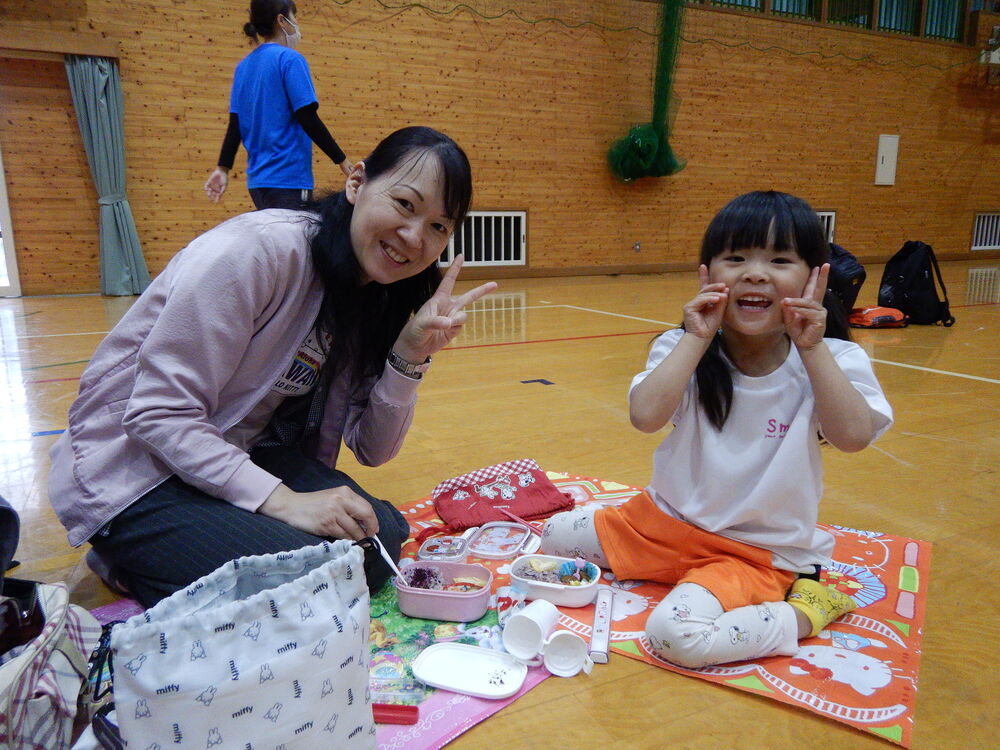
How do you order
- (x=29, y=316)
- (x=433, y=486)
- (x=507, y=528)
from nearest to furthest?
(x=507, y=528), (x=433, y=486), (x=29, y=316)

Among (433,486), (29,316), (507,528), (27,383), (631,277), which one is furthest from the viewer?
(631,277)

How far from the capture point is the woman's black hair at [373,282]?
1065 millimetres

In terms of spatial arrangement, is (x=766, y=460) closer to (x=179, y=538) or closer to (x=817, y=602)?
(x=817, y=602)

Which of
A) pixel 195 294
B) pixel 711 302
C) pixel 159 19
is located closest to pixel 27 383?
pixel 195 294

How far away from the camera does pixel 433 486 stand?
1.71 metres

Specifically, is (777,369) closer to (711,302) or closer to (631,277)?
(711,302)

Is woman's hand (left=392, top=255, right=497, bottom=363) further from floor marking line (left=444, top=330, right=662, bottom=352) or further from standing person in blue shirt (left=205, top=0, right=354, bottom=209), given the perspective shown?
floor marking line (left=444, top=330, right=662, bottom=352)

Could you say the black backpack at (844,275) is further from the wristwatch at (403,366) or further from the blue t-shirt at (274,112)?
the wristwatch at (403,366)

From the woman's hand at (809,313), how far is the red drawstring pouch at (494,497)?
2.34 ft

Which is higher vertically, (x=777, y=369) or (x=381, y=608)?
(x=777, y=369)

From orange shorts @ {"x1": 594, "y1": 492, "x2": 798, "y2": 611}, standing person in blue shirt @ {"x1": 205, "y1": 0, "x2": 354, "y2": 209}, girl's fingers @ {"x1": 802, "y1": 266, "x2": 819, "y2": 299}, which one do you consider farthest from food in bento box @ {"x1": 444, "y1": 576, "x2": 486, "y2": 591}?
standing person in blue shirt @ {"x1": 205, "y1": 0, "x2": 354, "y2": 209}

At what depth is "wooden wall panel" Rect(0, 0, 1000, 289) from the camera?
215 inches

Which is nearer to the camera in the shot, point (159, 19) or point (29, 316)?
point (29, 316)

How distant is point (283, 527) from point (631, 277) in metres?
6.73
